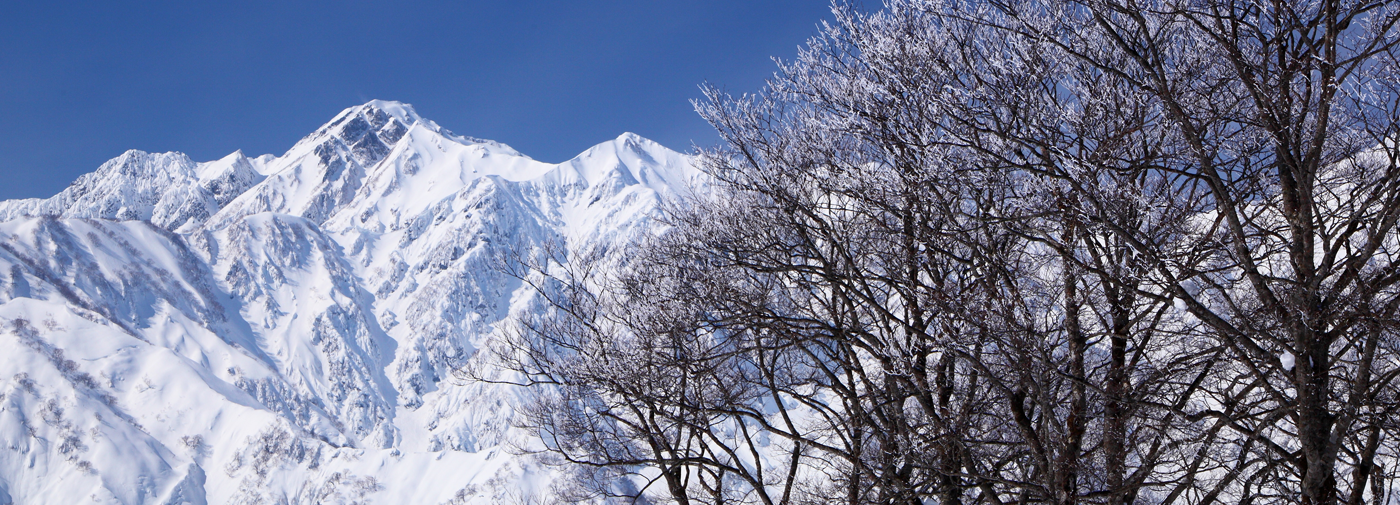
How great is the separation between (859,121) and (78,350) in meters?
213

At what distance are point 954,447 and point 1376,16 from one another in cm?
343

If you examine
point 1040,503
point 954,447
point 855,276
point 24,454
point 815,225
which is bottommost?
point 1040,503

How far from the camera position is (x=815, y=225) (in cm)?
602


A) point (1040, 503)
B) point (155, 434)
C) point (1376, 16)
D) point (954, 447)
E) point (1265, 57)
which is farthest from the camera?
point (155, 434)

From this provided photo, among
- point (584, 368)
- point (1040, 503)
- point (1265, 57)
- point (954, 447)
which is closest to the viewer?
point (1265, 57)

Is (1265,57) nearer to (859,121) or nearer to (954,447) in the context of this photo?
(859,121)

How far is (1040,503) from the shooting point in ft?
17.4

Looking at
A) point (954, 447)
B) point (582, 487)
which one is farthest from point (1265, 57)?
point (582, 487)

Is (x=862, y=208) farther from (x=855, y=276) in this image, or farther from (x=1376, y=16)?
(x=1376, y=16)

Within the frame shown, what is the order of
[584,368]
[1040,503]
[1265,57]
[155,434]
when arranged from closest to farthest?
1. [1265,57]
2. [1040,503]
3. [584,368]
4. [155,434]

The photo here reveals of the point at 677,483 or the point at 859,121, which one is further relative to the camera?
the point at 677,483

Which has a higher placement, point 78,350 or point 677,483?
point 78,350

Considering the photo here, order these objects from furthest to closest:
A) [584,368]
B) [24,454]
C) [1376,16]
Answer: [24,454]
[584,368]
[1376,16]

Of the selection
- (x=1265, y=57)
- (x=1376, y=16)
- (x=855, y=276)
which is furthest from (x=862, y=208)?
(x=1376, y=16)
